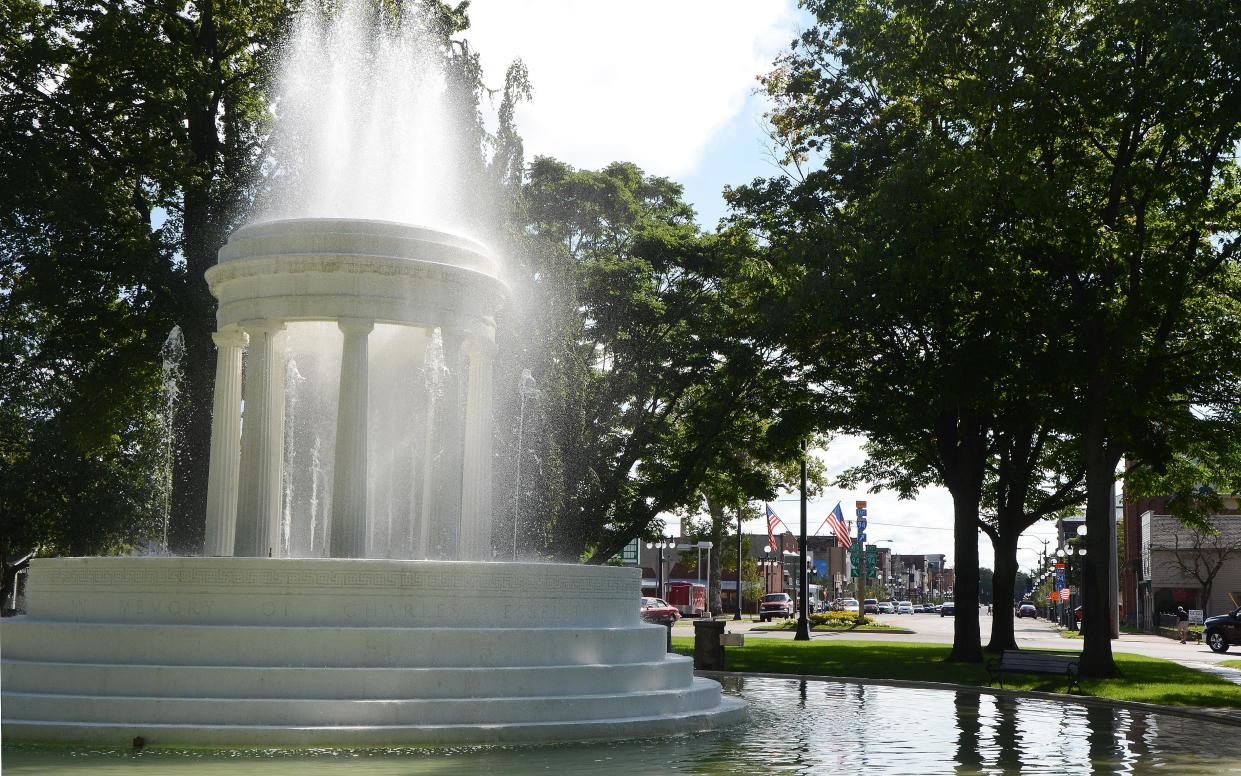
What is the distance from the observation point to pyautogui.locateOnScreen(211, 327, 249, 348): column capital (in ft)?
69.8

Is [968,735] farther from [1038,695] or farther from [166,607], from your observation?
[166,607]

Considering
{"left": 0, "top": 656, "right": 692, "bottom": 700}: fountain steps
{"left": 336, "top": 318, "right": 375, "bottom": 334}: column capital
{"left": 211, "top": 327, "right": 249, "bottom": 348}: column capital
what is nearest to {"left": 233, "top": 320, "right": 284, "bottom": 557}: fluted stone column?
{"left": 211, "top": 327, "right": 249, "bottom": 348}: column capital

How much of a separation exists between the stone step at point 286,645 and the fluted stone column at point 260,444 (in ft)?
12.4

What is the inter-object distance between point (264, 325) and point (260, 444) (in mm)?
1942

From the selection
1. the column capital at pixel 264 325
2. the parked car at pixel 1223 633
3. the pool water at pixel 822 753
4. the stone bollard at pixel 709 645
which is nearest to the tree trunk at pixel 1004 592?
the parked car at pixel 1223 633

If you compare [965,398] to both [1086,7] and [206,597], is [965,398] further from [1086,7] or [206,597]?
[206,597]

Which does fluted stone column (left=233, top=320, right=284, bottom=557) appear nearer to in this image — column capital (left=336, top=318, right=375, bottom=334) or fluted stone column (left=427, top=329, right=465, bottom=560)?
column capital (left=336, top=318, right=375, bottom=334)

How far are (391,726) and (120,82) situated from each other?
2641 cm

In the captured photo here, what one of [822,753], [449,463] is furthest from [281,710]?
[449,463]

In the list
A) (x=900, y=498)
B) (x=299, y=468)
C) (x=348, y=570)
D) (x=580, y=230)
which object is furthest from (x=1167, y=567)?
(x=348, y=570)

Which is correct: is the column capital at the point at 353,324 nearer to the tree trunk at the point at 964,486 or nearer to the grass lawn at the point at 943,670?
the grass lawn at the point at 943,670

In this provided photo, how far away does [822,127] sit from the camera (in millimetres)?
36281

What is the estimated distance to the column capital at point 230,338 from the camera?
838 inches

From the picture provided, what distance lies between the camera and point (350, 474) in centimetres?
1877
